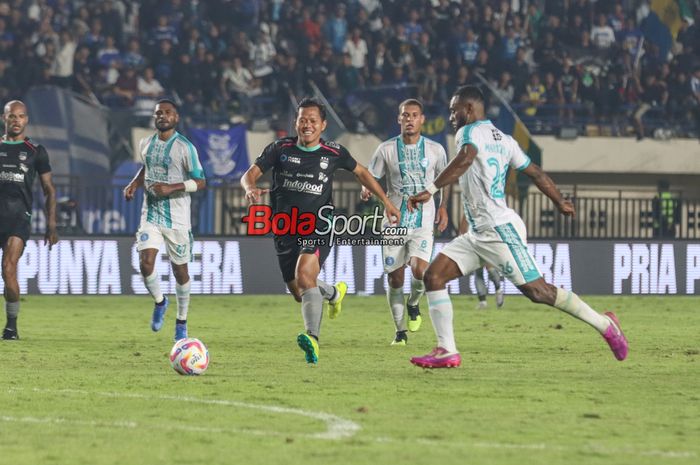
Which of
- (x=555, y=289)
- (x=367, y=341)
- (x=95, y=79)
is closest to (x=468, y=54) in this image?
(x=95, y=79)

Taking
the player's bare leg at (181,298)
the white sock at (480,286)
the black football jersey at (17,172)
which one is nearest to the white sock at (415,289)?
the player's bare leg at (181,298)

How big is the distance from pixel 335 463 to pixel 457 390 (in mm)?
2978

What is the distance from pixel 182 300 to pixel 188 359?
324cm

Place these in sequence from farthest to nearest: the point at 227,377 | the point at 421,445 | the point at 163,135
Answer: the point at 163,135
the point at 227,377
the point at 421,445

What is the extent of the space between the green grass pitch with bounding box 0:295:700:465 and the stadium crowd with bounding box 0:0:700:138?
512 inches

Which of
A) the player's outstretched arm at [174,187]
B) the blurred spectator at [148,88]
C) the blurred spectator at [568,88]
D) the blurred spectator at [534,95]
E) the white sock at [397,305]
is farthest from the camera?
the blurred spectator at [568,88]

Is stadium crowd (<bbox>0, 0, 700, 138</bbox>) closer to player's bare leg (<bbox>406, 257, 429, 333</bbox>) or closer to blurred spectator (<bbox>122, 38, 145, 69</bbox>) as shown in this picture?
blurred spectator (<bbox>122, 38, 145, 69</bbox>)

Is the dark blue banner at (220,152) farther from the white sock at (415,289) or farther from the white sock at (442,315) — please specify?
the white sock at (442,315)

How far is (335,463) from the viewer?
618 centimetres

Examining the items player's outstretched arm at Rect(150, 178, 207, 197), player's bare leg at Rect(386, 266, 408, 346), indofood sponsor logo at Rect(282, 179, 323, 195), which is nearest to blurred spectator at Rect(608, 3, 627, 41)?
player's bare leg at Rect(386, 266, 408, 346)

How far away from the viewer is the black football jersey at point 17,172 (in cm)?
1334

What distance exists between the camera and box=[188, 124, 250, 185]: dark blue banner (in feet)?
82.9

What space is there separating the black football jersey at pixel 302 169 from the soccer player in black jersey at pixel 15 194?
3.16m

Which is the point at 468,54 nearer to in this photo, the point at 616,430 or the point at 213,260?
the point at 213,260
